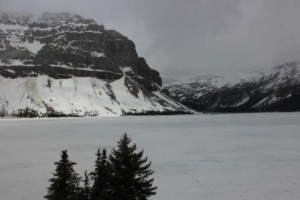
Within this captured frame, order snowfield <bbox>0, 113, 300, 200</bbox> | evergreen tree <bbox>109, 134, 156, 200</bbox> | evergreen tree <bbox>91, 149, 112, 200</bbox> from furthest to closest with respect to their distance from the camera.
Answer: snowfield <bbox>0, 113, 300, 200</bbox> < evergreen tree <bbox>91, 149, 112, 200</bbox> < evergreen tree <bbox>109, 134, 156, 200</bbox>

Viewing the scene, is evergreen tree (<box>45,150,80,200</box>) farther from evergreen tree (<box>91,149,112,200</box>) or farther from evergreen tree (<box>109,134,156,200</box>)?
evergreen tree (<box>109,134,156,200</box>)

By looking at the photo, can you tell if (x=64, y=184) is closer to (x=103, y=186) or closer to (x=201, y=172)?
(x=103, y=186)

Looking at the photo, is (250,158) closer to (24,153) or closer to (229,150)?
(229,150)

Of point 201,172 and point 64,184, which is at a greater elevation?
point 201,172

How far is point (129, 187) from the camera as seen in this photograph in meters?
17.7

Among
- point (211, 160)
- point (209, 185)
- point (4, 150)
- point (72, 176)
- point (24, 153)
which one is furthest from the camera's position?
point (4, 150)

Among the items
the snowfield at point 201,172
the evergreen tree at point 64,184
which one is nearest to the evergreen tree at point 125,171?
the evergreen tree at point 64,184

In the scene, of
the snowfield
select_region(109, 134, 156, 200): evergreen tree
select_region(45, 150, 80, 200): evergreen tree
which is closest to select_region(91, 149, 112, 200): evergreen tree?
select_region(109, 134, 156, 200): evergreen tree

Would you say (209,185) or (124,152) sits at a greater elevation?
(209,185)

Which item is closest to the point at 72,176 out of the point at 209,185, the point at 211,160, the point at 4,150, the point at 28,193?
the point at 28,193

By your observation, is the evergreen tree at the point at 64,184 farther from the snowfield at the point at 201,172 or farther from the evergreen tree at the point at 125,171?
the snowfield at the point at 201,172

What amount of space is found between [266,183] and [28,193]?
21.0 meters

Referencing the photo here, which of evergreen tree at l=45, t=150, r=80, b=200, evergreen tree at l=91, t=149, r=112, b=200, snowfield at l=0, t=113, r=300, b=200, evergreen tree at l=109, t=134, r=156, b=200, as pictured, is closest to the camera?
evergreen tree at l=109, t=134, r=156, b=200

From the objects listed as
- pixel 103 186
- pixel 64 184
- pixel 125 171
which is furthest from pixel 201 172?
pixel 125 171
